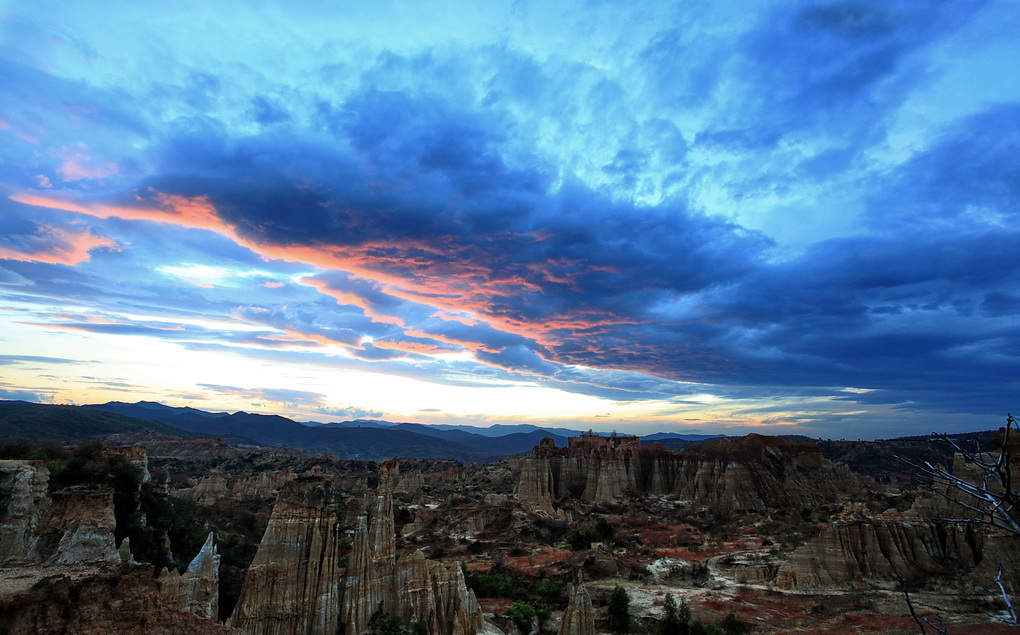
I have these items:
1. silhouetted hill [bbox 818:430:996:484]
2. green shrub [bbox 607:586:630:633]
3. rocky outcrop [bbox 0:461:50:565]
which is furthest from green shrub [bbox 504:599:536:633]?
silhouetted hill [bbox 818:430:996:484]

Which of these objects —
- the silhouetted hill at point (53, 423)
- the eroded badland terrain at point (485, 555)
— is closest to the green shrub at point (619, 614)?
the eroded badland terrain at point (485, 555)

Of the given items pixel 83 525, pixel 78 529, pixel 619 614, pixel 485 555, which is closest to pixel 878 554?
pixel 619 614

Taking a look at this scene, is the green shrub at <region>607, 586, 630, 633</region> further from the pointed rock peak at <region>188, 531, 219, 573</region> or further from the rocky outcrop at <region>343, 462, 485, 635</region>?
the pointed rock peak at <region>188, 531, 219, 573</region>

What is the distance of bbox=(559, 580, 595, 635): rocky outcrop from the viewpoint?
25.4 metres

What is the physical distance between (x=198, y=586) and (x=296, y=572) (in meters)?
3.68

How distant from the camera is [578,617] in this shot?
2552 centimetres

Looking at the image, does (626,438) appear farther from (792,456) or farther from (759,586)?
(759,586)

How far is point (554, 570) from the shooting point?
46188 mm

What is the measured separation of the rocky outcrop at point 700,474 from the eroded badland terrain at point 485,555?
47 cm

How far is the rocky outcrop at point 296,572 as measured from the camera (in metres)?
17.8

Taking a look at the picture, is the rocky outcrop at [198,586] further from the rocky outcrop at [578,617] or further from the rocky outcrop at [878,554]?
the rocky outcrop at [878,554]

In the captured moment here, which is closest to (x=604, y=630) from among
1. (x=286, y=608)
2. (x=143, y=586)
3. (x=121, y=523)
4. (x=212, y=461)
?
(x=286, y=608)

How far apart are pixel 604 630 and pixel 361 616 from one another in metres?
17.9

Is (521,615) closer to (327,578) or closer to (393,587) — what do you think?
(393,587)
